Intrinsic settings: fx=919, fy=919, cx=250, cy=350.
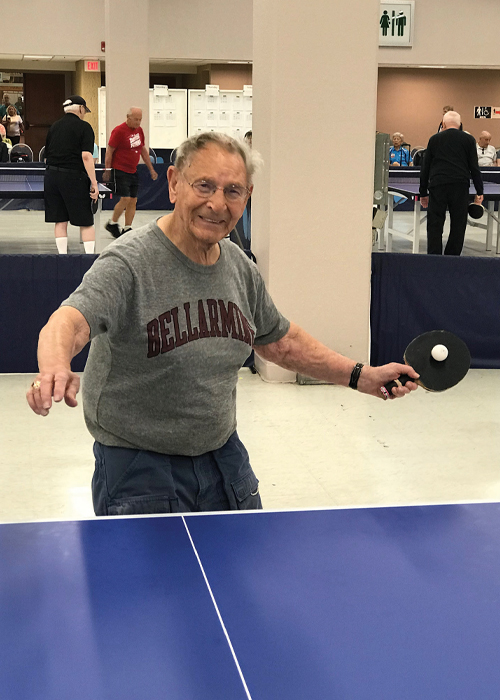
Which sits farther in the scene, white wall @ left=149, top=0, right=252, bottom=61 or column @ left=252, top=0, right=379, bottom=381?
white wall @ left=149, top=0, right=252, bottom=61

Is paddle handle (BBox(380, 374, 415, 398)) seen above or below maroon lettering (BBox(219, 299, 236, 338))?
below

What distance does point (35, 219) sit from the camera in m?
14.1

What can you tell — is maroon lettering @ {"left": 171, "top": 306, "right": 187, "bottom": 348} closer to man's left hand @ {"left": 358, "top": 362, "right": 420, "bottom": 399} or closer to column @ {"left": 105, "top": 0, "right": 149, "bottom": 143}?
man's left hand @ {"left": 358, "top": 362, "right": 420, "bottom": 399}

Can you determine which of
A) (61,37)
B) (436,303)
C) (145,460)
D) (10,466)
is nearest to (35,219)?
(61,37)

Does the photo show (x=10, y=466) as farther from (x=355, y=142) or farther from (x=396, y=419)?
(x=355, y=142)

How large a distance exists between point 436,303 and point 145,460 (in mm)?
4244

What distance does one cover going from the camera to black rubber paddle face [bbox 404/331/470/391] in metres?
2.22

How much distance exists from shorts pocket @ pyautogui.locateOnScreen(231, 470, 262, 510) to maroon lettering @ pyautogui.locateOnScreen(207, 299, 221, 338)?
362 mm

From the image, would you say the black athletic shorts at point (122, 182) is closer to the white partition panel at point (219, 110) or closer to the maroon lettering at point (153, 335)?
the maroon lettering at point (153, 335)

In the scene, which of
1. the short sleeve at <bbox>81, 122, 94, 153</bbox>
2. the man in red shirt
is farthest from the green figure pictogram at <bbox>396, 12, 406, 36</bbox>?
the short sleeve at <bbox>81, 122, 94, 153</bbox>

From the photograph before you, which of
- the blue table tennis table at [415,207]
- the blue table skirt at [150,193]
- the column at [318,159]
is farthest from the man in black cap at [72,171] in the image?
the blue table skirt at [150,193]

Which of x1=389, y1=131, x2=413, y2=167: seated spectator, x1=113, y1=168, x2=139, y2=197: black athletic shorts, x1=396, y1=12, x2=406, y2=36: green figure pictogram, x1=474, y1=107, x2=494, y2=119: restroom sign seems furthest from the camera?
x1=474, y1=107, x2=494, y2=119: restroom sign

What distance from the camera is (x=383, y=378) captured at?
88.2 inches

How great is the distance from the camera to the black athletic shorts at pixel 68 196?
8.23 metres
